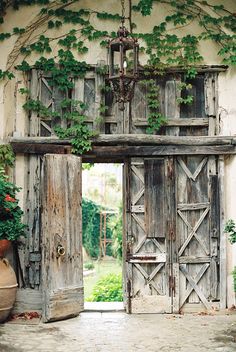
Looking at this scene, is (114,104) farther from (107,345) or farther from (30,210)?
(107,345)

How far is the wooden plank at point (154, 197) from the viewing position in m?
8.81

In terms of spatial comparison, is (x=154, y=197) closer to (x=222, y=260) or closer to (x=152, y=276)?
(x=152, y=276)

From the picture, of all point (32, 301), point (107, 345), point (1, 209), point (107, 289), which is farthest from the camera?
point (107, 289)

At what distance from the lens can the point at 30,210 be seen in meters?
8.88

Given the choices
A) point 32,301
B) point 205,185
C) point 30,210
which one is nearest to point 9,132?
point 30,210

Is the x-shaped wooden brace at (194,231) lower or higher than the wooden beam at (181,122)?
lower

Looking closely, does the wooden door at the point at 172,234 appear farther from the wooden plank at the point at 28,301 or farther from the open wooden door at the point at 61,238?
the wooden plank at the point at 28,301

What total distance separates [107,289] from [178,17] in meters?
6.14

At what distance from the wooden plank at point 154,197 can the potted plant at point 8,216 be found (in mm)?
2049

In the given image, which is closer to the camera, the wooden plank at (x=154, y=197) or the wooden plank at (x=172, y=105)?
the wooden plank at (x=154, y=197)

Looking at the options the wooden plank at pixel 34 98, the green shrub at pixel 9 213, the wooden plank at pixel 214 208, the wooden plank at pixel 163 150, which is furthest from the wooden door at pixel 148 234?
the green shrub at pixel 9 213

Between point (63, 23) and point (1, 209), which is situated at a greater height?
point (63, 23)

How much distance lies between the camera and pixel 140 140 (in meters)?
8.85

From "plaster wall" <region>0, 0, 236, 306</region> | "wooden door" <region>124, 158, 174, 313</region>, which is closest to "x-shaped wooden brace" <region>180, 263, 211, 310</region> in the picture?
"wooden door" <region>124, 158, 174, 313</region>
